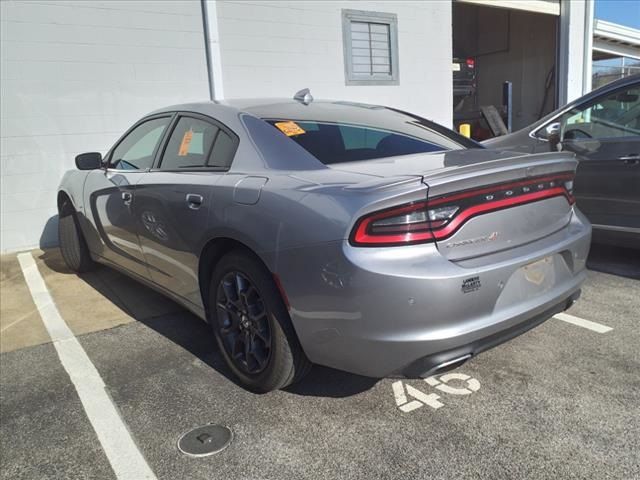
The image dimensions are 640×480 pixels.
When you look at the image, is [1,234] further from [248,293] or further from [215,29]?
[248,293]

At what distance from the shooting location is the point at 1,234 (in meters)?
6.35

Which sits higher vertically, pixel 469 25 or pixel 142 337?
pixel 469 25

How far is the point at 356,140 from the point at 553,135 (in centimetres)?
242

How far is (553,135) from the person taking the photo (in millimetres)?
4629

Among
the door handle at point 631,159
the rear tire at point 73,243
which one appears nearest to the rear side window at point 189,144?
the rear tire at point 73,243

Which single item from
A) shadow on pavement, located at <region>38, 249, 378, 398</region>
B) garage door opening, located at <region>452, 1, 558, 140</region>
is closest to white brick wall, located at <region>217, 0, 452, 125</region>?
shadow on pavement, located at <region>38, 249, 378, 398</region>

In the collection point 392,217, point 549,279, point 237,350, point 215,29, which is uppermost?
point 215,29

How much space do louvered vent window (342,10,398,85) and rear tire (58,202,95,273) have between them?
203 inches

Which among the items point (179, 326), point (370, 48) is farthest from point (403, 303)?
point (370, 48)

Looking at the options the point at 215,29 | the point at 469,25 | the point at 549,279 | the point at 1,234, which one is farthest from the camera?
the point at 469,25

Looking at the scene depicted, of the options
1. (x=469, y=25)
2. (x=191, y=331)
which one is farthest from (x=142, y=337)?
(x=469, y=25)

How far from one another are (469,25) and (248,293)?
17.0 meters

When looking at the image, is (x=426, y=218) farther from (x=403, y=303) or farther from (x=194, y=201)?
(x=194, y=201)

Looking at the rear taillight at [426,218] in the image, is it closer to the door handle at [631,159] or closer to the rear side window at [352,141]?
the rear side window at [352,141]
